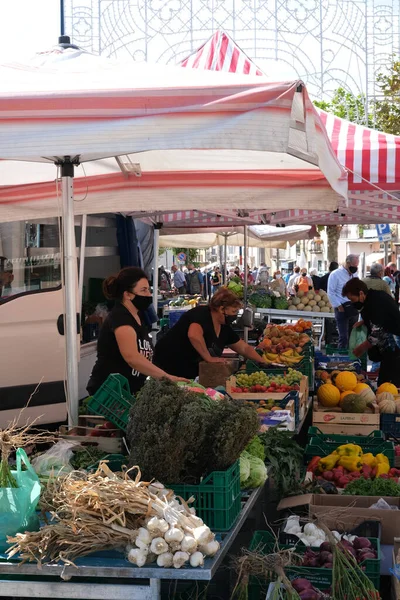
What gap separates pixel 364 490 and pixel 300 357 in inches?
136

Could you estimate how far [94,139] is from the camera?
3.14 metres

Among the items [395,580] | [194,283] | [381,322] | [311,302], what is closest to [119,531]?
[395,580]

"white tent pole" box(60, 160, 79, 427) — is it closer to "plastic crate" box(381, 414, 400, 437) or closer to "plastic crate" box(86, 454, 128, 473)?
"plastic crate" box(86, 454, 128, 473)

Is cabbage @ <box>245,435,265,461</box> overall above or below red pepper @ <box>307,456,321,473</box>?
above

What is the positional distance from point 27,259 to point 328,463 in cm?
369

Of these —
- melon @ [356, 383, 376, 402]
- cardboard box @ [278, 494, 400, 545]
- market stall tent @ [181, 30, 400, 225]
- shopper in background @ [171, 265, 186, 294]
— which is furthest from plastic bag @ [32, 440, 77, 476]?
shopper in background @ [171, 265, 186, 294]

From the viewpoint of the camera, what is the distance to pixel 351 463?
17.1ft

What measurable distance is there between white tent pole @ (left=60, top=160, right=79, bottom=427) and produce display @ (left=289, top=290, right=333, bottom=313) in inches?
455

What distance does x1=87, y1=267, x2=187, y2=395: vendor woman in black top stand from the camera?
5184mm

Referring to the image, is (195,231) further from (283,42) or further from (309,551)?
(309,551)

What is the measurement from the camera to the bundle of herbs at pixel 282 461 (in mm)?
4547

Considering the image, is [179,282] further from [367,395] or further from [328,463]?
[328,463]

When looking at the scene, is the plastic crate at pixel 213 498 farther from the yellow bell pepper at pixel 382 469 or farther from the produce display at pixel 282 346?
the produce display at pixel 282 346

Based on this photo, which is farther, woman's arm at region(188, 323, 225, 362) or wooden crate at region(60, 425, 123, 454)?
woman's arm at region(188, 323, 225, 362)
